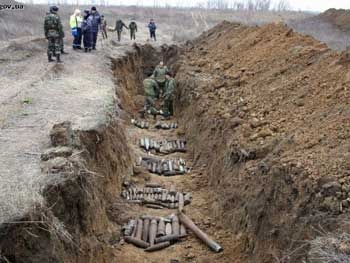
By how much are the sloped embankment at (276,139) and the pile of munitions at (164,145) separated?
480 millimetres

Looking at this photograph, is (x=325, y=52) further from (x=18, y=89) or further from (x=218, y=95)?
(x=18, y=89)

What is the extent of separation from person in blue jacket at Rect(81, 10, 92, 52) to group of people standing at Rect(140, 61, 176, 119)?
3.11 meters

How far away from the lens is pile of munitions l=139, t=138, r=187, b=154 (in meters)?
13.8

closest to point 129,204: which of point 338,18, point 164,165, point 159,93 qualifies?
point 164,165

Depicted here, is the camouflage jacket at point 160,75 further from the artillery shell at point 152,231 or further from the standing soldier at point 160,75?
the artillery shell at point 152,231

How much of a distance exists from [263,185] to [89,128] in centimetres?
365

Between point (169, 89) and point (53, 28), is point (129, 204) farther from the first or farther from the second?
point (169, 89)

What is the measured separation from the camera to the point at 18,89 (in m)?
12.0

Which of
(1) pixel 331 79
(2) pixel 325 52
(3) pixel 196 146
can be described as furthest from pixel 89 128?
(2) pixel 325 52

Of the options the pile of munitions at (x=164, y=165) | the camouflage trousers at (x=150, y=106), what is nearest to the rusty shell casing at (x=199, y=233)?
the pile of munitions at (x=164, y=165)

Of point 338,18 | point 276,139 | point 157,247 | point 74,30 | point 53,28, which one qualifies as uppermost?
point 338,18

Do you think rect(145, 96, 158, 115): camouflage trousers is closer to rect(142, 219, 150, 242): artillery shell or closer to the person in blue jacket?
the person in blue jacket

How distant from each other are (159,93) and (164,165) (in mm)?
6141

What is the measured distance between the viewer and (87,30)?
18.4 m
